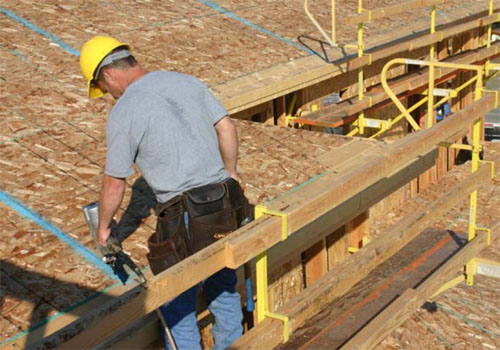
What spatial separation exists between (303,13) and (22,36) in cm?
526

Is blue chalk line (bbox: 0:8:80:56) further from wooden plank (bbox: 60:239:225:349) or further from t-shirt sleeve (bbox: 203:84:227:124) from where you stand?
wooden plank (bbox: 60:239:225:349)

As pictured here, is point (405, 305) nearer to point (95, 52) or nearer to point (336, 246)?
point (95, 52)

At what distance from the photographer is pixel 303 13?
38.6 feet

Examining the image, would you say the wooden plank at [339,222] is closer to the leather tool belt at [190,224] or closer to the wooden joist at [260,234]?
the wooden joist at [260,234]

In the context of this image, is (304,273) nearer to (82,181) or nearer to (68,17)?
(82,181)

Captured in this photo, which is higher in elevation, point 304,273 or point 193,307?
point 193,307

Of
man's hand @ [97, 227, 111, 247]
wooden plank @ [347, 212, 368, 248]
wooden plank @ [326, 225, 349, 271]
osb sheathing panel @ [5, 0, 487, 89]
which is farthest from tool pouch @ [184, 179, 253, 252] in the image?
wooden plank @ [347, 212, 368, 248]

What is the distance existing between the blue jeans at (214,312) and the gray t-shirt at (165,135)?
690mm

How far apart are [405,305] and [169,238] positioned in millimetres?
2208

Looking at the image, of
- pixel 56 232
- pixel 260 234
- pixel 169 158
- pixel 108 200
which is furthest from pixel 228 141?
pixel 56 232

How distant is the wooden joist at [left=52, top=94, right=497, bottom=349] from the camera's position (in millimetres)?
3154

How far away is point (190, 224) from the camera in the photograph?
4.27 meters

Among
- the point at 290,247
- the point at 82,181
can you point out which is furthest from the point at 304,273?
the point at 82,181

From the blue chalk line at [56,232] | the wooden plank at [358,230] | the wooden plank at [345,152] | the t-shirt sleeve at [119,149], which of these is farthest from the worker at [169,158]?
the wooden plank at [358,230]
